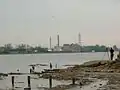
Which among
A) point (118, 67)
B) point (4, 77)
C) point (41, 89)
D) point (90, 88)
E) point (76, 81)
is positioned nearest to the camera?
point (90, 88)

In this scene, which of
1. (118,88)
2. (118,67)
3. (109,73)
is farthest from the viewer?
(118,67)

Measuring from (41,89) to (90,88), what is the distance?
6.84m

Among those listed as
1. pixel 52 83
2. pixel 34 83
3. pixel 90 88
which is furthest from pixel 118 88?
pixel 34 83

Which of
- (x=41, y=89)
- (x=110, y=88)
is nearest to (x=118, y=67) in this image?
(x=41, y=89)

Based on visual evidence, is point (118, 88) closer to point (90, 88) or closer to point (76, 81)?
point (90, 88)

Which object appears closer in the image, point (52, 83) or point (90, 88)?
point (90, 88)

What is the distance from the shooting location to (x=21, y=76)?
61.7 m

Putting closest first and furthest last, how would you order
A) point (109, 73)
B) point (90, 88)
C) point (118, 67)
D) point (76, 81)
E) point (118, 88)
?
point (118, 88)
point (90, 88)
point (76, 81)
point (109, 73)
point (118, 67)

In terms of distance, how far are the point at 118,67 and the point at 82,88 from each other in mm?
17517

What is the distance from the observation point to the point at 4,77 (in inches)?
2313

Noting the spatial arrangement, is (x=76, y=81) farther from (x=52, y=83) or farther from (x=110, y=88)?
(x=110, y=88)

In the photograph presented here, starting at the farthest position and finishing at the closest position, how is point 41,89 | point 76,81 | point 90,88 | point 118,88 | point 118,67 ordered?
point 118,67 → point 76,81 → point 41,89 → point 90,88 → point 118,88

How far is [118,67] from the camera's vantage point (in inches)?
1983

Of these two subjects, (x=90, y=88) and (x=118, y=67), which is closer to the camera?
(x=90, y=88)
